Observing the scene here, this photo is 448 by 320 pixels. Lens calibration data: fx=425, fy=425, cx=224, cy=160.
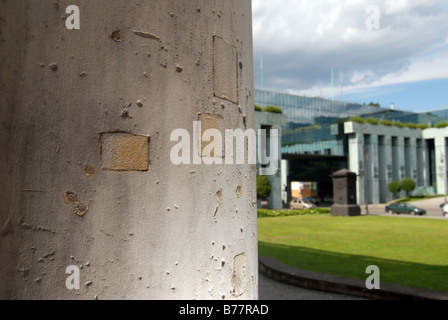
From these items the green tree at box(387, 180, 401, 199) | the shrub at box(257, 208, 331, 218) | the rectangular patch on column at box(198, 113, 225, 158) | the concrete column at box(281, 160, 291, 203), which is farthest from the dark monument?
the rectangular patch on column at box(198, 113, 225, 158)

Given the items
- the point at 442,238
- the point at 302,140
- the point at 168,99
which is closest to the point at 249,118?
the point at 168,99

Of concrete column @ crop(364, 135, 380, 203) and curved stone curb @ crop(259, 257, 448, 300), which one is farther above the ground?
concrete column @ crop(364, 135, 380, 203)

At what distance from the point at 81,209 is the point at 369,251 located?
1272 cm

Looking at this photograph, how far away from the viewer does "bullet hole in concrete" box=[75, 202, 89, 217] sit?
5.60 feet

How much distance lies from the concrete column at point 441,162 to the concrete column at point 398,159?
5.20 meters

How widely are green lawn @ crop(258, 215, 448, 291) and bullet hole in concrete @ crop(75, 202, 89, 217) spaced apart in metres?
8.29

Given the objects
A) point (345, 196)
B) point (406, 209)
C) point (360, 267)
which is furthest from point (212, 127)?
point (406, 209)

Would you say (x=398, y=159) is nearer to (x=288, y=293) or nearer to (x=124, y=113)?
(x=288, y=293)

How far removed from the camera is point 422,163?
5944 cm

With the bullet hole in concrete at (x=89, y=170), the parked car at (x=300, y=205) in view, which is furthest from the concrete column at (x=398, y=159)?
the bullet hole in concrete at (x=89, y=170)

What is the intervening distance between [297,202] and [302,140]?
34.4 feet

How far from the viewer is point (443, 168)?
56.7 m

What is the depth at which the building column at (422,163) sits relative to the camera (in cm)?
5941

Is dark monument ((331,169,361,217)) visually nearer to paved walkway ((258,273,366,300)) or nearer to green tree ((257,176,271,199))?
green tree ((257,176,271,199))
